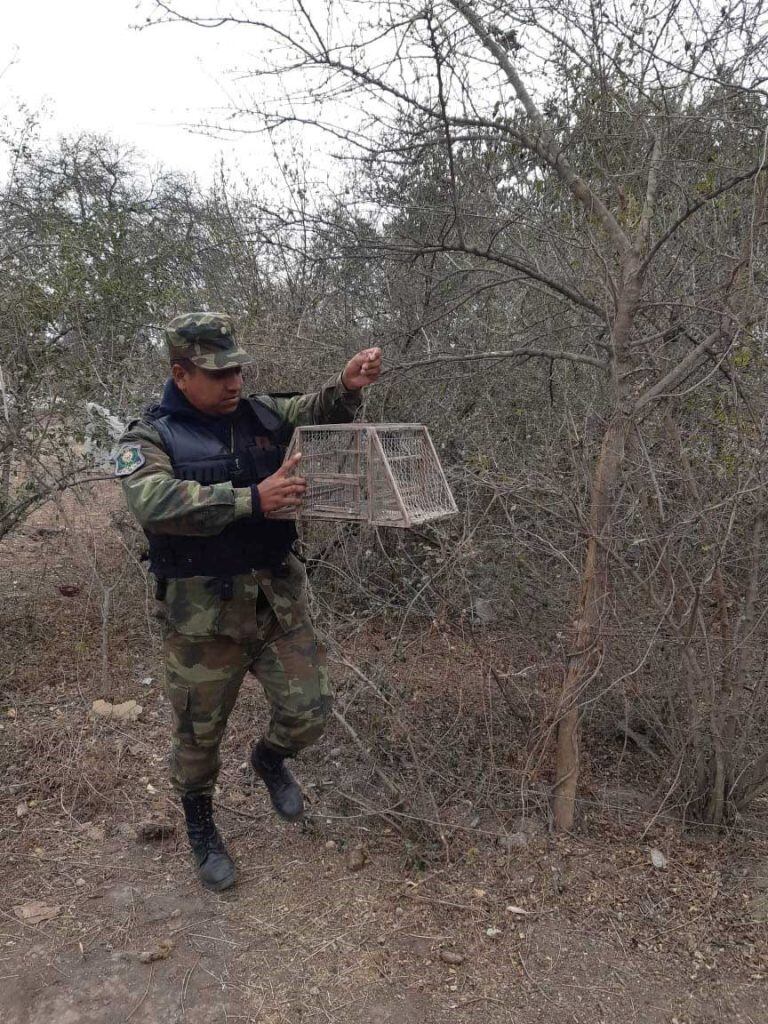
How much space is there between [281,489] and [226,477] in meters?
0.38

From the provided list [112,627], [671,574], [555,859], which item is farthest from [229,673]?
[112,627]

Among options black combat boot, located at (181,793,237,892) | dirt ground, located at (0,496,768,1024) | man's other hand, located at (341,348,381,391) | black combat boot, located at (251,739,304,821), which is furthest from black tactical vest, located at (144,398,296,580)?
dirt ground, located at (0,496,768,1024)

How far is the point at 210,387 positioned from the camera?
111 inches

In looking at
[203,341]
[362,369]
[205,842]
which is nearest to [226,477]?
[203,341]

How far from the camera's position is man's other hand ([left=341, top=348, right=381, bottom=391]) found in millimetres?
2730

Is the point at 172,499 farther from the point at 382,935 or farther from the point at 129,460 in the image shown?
the point at 382,935

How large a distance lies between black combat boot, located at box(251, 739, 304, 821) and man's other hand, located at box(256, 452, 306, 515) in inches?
45.9

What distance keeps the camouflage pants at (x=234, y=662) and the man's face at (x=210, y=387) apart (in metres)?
0.66

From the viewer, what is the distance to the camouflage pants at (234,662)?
9.21 feet

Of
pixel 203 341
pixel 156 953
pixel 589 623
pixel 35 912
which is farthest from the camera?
pixel 589 623

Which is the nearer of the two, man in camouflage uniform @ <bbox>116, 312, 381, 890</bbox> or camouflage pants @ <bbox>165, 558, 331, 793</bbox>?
man in camouflage uniform @ <bbox>116, 312, 381, 890</bbox>

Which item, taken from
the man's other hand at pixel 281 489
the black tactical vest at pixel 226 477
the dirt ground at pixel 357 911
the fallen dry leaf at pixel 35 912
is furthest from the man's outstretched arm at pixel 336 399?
the fallen dry leaf at pixel 35 912

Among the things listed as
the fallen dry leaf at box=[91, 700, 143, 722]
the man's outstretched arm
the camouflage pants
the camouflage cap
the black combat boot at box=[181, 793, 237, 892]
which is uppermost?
the camouflage cap

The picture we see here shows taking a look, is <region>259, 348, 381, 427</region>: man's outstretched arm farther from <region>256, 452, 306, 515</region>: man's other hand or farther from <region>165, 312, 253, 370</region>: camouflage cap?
<region>256, 452, 306, 515</region>: man's other hand
